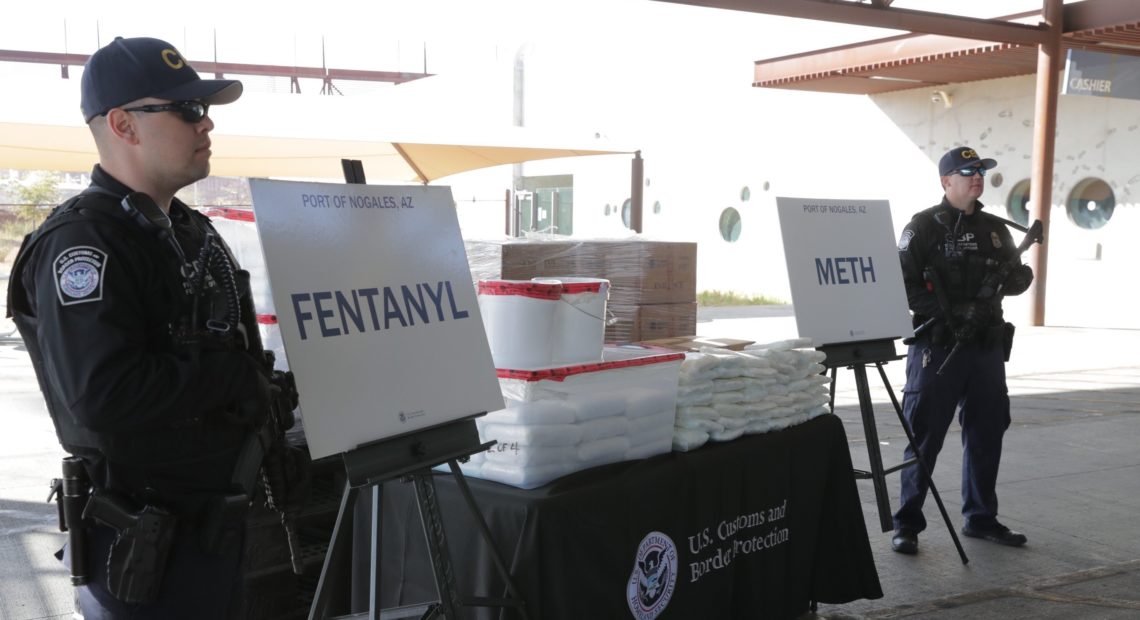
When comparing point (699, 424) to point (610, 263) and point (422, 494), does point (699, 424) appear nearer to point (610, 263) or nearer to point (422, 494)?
point (610, 263)

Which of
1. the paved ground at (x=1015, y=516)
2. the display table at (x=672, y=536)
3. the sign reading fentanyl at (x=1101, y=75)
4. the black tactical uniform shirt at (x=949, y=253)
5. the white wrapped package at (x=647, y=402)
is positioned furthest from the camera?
the sign reading fentanyl at (x=1101, y=75)

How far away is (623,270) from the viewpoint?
4.09m

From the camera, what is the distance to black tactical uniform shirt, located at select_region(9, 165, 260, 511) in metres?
1.92

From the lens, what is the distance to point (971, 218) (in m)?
5.05

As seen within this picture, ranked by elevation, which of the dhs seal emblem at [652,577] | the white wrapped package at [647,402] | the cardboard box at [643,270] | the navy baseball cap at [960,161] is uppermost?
the navy baseball cap at [960,161]

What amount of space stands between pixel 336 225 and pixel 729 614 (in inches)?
76.0

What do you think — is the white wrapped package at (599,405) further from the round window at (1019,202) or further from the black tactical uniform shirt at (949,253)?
the round window at (1019,202)

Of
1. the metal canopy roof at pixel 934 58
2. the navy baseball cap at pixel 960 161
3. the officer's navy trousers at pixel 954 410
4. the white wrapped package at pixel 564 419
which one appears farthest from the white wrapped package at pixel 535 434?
the metal canopy roof at pixel 934 58

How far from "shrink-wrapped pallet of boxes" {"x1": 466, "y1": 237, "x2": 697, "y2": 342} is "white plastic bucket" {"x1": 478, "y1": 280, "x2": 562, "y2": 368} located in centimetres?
84

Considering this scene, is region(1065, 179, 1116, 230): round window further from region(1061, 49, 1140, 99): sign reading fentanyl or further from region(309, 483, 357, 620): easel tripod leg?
region(309, 483, 357, 620): easel tripod leg

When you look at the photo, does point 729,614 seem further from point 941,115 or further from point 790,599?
point 941,115

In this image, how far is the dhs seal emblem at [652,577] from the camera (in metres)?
2.99

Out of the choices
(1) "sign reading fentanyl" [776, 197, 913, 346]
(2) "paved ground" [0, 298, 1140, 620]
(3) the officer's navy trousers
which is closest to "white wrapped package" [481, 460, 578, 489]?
(1) "sign reading fentanyl" [776, 197, 913, 346]

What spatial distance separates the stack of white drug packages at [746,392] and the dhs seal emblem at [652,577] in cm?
35
